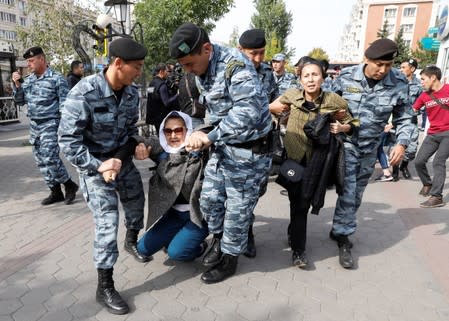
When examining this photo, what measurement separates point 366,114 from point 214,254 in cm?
173

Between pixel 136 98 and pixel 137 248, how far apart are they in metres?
1.32

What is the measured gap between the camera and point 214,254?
279 cm

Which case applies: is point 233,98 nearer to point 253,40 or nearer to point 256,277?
point 256,277

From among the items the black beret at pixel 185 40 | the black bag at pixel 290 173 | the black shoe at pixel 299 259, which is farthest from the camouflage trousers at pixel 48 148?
the black shoe at pixel 299 259

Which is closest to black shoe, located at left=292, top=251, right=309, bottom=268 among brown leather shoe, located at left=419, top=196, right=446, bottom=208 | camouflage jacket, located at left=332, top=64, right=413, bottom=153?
camouflage jacket, located at left=332, top=64, right=413, bottom=153

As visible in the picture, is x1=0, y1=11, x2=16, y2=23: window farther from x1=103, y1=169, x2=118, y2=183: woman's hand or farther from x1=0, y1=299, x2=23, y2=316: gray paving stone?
x1=103, y1=169, x2=118, y2=183: woman's hand

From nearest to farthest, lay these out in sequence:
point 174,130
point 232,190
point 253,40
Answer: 1. point 232,190
2. point 174,130
3. point 253,40

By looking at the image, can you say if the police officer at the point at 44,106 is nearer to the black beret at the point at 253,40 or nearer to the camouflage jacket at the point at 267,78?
the black beret at the point at 253,40

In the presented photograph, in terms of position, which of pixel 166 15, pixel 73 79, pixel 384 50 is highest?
pixel 166 15

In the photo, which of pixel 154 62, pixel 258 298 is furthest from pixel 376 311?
pixel 154 62

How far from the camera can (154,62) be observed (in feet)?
60.6

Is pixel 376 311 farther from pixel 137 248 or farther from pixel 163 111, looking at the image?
pixel 163 111

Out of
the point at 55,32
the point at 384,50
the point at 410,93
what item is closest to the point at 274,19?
the point at 55,32

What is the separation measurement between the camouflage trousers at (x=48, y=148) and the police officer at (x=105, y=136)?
2027 mm
